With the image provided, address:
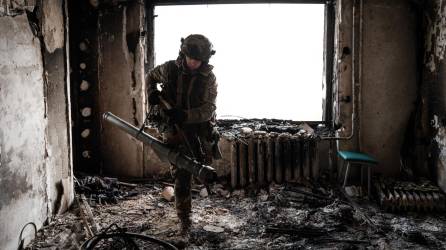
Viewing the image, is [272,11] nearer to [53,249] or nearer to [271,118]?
[271,118]

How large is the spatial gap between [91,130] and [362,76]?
3.60m

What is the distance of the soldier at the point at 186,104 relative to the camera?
3.70m

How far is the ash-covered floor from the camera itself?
3723 millimetres

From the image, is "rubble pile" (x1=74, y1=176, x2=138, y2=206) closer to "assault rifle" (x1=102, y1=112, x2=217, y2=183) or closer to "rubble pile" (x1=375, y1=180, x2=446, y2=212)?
"assault rifle" (x1=102, y1=112, x2=217, y2=183)

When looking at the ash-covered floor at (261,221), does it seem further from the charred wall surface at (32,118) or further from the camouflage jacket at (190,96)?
the camouflage jacket at (190,96)

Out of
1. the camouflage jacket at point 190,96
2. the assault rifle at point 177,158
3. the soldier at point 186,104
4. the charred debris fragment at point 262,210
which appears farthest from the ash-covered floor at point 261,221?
the camouflage jacket at point 190,96

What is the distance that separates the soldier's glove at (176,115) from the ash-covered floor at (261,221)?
1.10m

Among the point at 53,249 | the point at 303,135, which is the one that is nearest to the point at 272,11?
the point at 303,135

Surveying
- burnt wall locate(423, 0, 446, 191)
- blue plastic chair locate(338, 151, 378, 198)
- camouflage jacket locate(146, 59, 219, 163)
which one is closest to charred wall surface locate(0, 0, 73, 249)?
camouflage jacket locate(146, 59, 219, 163)

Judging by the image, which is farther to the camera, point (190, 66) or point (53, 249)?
point (190, 66)

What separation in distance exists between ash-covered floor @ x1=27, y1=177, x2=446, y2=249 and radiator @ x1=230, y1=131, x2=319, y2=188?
0.15m

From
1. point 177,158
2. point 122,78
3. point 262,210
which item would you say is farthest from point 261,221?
point 122,78

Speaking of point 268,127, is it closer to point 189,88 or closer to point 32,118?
point 189,88

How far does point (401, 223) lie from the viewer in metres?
4.16
